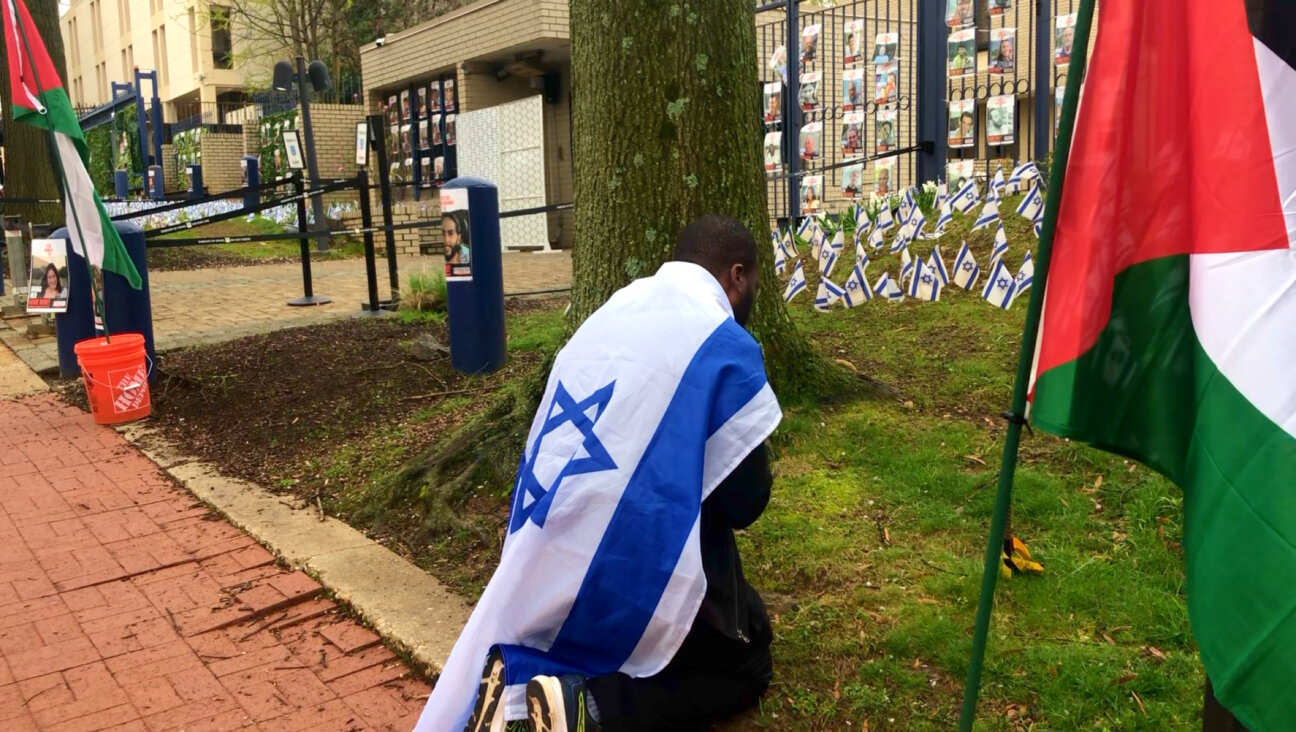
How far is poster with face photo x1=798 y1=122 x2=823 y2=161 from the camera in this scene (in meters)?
10.9

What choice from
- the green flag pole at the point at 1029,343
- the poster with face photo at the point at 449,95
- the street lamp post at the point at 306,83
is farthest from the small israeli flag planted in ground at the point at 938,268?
the poster with face photo at the point at 449,95

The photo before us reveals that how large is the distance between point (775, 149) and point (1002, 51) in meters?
3.11

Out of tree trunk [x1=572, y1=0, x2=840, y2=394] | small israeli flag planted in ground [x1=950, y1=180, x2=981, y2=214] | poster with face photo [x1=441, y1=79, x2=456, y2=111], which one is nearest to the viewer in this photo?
tree trunk [x1=572, y1=0, x2=840, y2=394]

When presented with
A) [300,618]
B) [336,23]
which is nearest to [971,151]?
[300,618]

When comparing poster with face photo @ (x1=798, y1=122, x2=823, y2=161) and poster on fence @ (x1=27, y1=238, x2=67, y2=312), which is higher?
poster with face photo @ (x1=798, y1=122, x2=823, y2=161)

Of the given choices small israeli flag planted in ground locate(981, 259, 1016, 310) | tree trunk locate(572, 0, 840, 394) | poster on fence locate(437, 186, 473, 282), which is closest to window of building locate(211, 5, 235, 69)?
poster on fence locate(437, 186, 473, 282)

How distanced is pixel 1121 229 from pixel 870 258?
6.27 metres

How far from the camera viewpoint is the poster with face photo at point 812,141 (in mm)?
10906

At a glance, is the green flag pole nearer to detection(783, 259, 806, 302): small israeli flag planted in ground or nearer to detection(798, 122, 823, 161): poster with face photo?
detection(783, 259, 806, 302): small israeli flag planted in ground

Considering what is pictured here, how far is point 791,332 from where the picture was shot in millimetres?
5078

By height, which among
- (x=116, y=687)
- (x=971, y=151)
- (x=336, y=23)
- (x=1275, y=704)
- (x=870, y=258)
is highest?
(x=336, y=23)

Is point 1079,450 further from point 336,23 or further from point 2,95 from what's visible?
point 336,23

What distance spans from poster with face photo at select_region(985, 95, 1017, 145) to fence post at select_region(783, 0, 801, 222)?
1.99 meters

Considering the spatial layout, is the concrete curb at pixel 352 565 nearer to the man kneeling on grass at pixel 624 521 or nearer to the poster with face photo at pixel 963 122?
the man kneeling on grass at pixel 624 521
